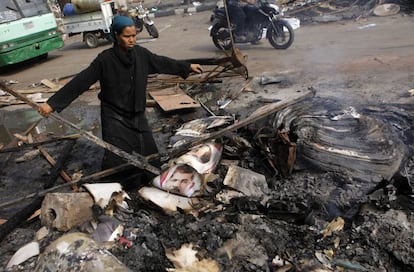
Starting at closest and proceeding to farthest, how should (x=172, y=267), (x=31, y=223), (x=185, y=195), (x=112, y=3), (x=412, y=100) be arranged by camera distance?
(x=172, y=267), (x=185, y=195), (x=31, y=223), (x=412, y=100), (x=112, y=3)

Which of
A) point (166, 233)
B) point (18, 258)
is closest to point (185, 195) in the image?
point (166, 233)

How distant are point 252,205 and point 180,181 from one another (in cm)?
71

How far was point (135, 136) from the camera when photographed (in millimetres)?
4445

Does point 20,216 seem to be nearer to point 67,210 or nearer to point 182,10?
point 67,210

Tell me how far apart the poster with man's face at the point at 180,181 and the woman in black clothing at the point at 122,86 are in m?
0.80

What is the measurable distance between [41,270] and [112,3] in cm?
1322

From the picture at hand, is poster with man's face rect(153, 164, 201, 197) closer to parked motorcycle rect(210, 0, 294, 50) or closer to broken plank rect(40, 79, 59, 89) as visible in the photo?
parked motorcycle rect(210, 0, 294, 50)

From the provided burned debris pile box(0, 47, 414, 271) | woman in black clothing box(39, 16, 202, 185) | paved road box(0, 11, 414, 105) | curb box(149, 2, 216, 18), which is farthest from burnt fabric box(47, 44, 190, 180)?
curb box(149, 2, 216, 18)

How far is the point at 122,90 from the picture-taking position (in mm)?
4160

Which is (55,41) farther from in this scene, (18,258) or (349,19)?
(18,258)

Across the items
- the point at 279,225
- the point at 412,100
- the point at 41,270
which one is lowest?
the point at 412,100

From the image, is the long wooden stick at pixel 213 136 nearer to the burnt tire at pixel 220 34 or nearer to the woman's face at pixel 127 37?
the woman's face at pixel 127 37

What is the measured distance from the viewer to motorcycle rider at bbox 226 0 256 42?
370 inches

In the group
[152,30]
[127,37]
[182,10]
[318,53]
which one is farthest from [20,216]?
[182,10]
